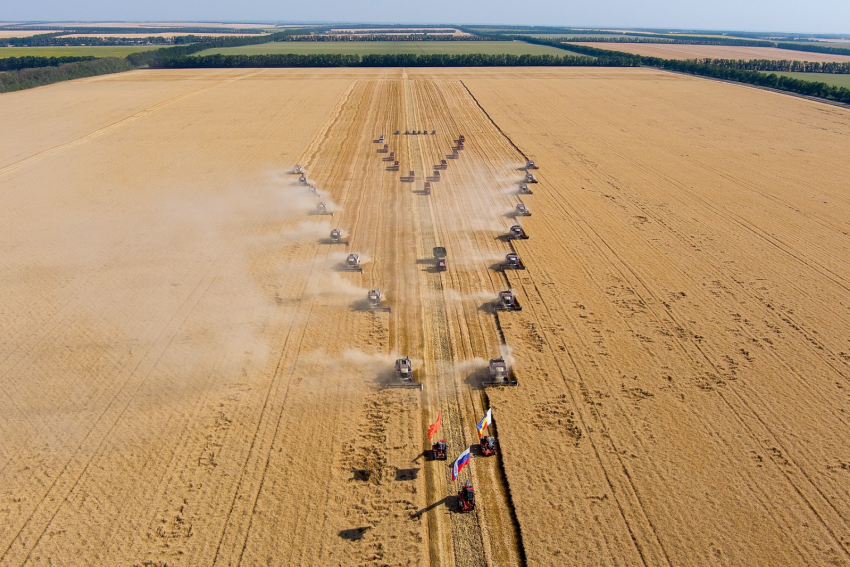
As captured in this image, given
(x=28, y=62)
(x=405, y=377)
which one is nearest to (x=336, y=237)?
(x=405, y=377)

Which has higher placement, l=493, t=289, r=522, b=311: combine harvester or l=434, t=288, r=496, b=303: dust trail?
l=493, t=289, r=522, b=311: combine harvester

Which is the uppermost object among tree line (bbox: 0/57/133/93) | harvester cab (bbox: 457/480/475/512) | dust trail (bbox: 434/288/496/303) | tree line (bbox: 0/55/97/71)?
tree line (bbox: 0/55/97/71)

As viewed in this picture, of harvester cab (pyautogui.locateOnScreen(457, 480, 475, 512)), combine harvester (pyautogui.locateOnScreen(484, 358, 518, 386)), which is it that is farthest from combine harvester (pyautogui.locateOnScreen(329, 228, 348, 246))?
harvester cab (pyautogui.locateOnScreen(457, 480, 475, 512))

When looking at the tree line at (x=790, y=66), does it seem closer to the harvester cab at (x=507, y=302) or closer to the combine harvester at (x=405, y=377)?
the harvester cab at (x=507, y=302)

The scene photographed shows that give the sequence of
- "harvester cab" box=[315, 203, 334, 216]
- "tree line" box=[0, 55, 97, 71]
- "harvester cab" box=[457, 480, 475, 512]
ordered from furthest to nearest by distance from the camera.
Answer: "tree line" box=[0, 55, 97, 71]
"harvester cab" box=[315, 203, 334, 216]
"harvester cab" box=[457, 480, 475, 512]

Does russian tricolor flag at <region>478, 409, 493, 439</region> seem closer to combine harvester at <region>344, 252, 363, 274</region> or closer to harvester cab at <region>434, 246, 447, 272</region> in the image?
harvester cab at <region>434, 246, 447, 272</region>

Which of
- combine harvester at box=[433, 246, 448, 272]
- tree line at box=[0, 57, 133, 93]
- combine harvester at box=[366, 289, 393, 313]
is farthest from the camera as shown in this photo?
tree line at box=[0, 57, 133, 93]

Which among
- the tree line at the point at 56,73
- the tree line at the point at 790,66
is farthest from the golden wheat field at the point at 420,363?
the tree line at the point at 790,66
